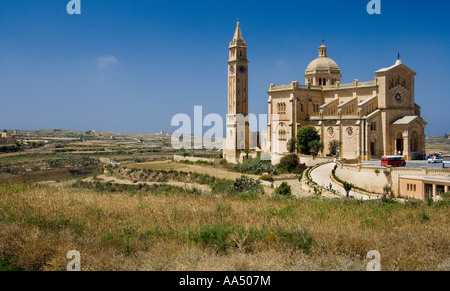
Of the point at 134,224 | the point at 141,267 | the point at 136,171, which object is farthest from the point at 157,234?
the point at 136,171

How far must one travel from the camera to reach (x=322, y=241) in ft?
25.8

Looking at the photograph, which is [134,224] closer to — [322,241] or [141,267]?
[141,267]

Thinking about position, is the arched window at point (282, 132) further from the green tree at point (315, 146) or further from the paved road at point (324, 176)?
the paved road at point (324, 176)

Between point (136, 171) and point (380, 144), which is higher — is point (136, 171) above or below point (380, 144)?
below

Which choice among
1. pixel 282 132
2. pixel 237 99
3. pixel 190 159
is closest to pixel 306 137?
pixel 282 132

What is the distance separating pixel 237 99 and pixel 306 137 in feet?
46.3

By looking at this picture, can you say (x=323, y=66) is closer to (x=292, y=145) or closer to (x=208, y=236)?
(x=292, y=145)

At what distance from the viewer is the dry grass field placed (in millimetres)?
6840

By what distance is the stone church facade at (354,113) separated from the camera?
34.9m

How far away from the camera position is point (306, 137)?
37.8 metres

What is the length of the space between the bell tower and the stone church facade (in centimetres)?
442
